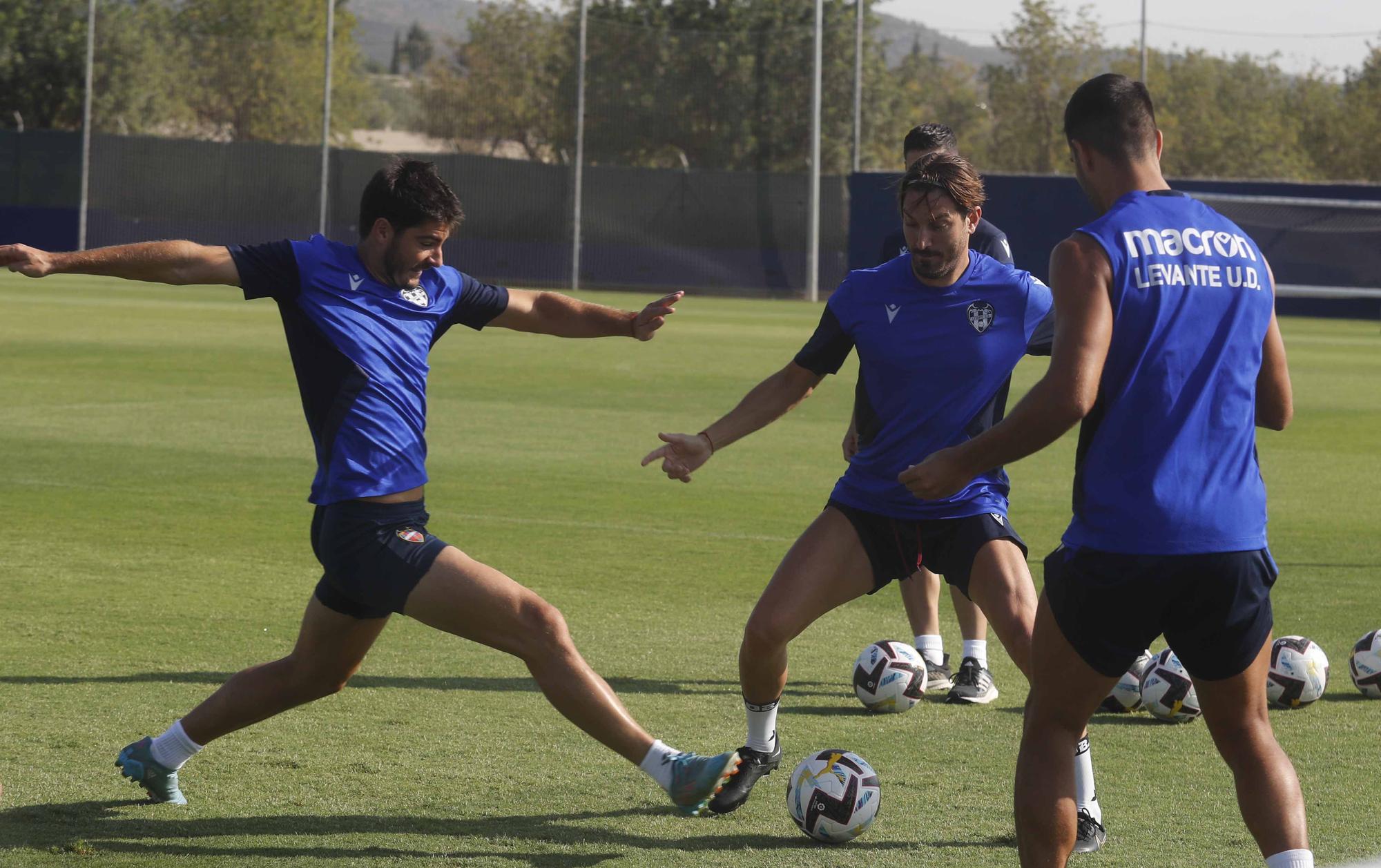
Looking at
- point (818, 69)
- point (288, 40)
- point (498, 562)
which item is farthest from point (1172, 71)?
point (498, 562)

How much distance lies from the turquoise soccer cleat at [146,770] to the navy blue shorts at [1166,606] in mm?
2962

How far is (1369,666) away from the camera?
7.23m

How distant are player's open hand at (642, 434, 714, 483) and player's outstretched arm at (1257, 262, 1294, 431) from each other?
199 centimetres

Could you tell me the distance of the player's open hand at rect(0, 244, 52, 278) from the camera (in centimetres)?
490

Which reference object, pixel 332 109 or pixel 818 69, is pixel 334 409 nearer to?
pixel 818 69

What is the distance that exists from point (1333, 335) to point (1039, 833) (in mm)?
33318

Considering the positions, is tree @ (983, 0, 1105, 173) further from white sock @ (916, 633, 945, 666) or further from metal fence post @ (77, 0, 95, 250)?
white sock @ (916, 633, 945, 666)

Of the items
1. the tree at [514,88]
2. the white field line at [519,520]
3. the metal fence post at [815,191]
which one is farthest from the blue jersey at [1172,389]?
the tree at [514,88]

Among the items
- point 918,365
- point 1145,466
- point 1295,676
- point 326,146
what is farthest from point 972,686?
point 326,146

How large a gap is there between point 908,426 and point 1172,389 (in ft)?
5.81

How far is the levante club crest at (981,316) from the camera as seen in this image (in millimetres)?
5754

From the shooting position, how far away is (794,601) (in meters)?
5.55

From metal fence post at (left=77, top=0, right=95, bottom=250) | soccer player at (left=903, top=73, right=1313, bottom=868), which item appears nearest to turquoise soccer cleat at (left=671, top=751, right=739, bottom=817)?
soccer player at (left=903, top=73, right=1313, bottom=868)

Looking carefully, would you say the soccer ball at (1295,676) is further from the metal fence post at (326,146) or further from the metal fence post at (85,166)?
the metal fence post at (85,166)
